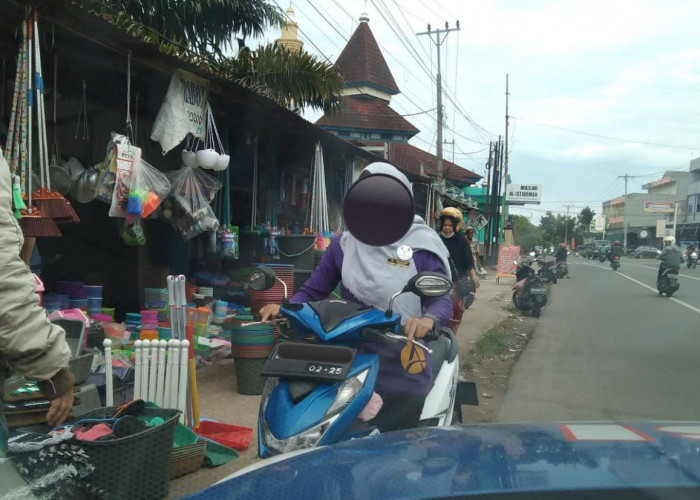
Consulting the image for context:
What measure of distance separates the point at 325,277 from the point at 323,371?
3.16ft

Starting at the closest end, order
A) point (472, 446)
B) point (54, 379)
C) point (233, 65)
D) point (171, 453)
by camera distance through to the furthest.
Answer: point (472, 446) < point (54, 379) < point (171, 453) < point (233, 65)

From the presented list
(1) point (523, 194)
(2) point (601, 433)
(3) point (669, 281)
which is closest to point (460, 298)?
(2) point (601, 433)

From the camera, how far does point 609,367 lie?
747 centimetres

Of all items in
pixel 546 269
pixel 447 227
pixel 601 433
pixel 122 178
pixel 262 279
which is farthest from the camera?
pixel 546 269

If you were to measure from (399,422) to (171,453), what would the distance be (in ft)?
5.27

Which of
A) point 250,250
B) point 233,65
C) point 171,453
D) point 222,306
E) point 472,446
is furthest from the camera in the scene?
point 233,65

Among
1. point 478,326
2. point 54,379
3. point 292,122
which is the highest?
point 292,122

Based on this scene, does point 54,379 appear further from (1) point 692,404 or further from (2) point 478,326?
(2) point 478,326

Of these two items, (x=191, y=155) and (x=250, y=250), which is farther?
(x=250, y=250)

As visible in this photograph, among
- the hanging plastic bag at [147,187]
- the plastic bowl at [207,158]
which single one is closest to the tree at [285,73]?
the plastic bowl at [207,158]

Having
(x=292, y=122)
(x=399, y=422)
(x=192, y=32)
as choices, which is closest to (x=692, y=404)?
(x=399, y=422)

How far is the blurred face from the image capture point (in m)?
7.07

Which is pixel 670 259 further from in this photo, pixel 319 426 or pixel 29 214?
pixel 319 426

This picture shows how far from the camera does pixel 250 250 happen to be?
8.63m
